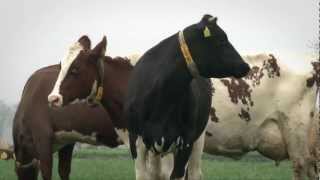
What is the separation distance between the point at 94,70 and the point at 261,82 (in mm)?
2957

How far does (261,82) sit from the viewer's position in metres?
8.88

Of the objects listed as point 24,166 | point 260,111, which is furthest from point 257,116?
point 24,166

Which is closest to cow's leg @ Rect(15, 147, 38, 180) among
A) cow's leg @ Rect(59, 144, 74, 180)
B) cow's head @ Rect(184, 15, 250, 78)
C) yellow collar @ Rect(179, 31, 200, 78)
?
cow's leg @ Rect(59, 144, 74, 180)

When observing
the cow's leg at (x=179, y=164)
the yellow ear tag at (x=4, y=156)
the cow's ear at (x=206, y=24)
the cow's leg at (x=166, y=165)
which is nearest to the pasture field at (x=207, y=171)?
the yellow ear tag at (x=4, y=156)

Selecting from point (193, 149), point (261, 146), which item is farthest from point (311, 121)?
point (193, 149)

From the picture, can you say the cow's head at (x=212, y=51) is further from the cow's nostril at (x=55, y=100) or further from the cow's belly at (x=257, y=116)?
Result: the cow's belly at (x=257, y=116)

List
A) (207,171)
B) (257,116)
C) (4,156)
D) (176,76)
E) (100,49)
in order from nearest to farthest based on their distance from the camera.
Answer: (176,76) < (100,49) < (257,116) < (207,171) < (4,156)

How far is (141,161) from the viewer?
6.07 metres

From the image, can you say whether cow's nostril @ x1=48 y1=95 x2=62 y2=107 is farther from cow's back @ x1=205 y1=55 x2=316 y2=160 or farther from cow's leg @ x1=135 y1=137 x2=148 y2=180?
cow's back @ x1=205 y1=55 x2=316 y2=160

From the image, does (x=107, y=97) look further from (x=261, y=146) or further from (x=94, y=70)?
(x=261, y=146)

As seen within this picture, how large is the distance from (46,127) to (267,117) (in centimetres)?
304

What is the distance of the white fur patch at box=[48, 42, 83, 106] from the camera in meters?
6.45

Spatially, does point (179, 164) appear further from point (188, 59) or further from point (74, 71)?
point (74, 71)

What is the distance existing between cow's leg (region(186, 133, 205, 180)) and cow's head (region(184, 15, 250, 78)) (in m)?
1.08
